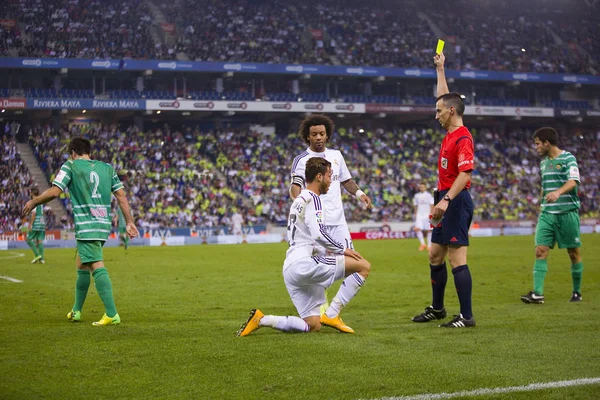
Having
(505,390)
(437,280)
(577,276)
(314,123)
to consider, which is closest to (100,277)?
(314,123)

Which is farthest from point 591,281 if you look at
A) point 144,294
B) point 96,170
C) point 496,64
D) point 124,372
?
point 496,64

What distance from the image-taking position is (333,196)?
9148mm

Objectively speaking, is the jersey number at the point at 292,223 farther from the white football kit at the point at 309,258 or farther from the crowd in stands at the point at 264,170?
the crowd in stands at the point at 264,170

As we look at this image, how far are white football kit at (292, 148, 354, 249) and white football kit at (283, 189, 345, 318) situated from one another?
39.6 inches

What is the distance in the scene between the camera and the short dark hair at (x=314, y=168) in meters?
7.74

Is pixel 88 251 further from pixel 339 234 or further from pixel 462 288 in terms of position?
pixel 462 288

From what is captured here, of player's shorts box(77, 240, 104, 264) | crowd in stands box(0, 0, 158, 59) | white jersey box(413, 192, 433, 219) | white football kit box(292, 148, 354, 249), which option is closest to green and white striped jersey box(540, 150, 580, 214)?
white football kit box(292, 148, 354, 249)

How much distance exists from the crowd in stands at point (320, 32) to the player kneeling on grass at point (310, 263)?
43.4 m

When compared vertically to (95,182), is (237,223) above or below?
Answer: below

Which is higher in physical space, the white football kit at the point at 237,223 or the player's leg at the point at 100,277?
the player's leg at the point at 100,277

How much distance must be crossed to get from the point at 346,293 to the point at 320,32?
2019 inches

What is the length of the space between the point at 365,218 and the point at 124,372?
130 feet

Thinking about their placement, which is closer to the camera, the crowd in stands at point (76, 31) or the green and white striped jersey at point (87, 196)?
the green and white striped jersey at point (87, 196)

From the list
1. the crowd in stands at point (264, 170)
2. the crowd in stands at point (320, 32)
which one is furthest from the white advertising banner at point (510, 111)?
the crowd in stands at point (320, 32)
